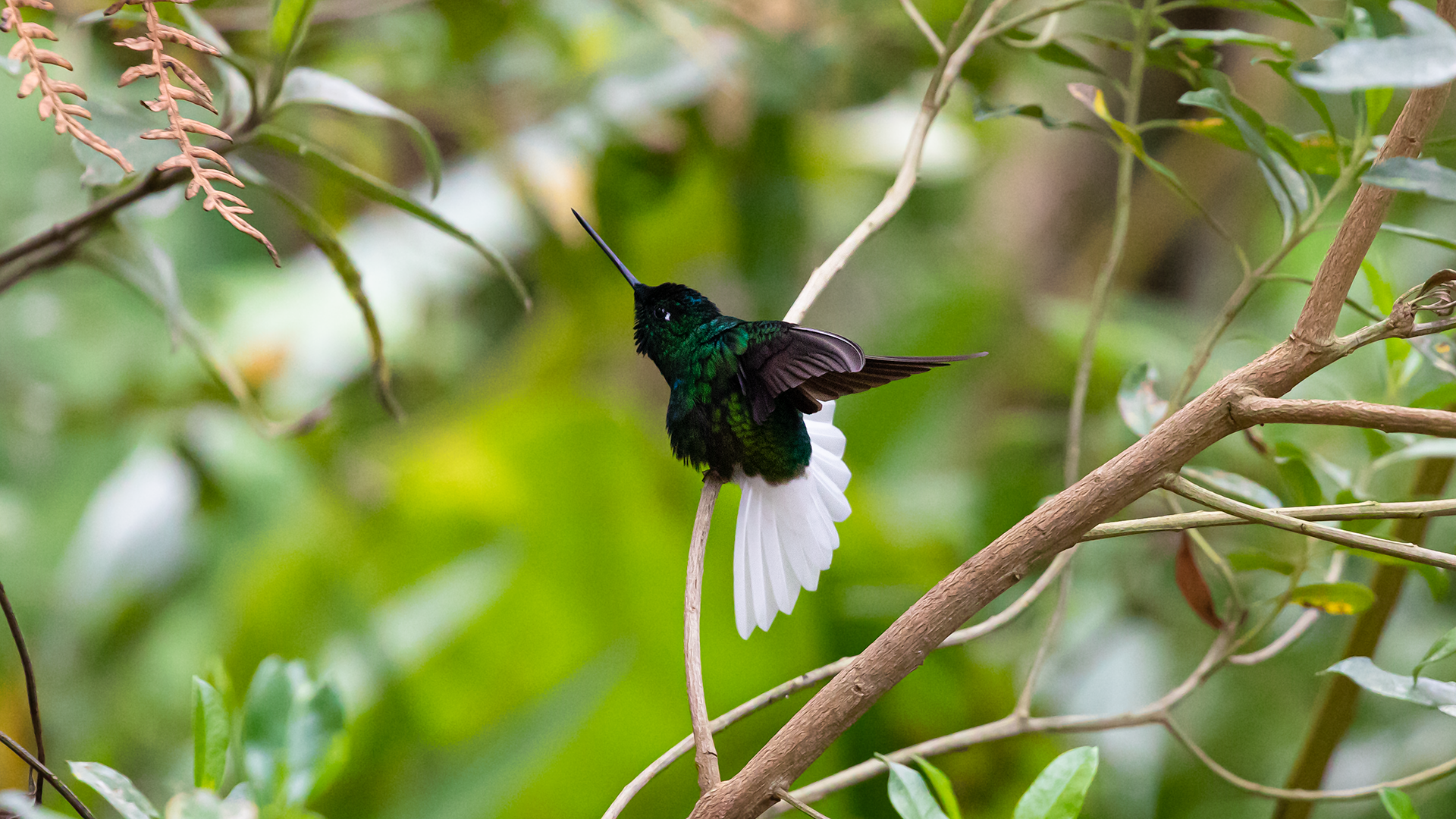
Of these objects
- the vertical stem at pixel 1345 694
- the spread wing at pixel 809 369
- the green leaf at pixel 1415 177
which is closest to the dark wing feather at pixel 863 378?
the spread wing at pixel 809 369

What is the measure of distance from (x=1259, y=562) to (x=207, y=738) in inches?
20.2

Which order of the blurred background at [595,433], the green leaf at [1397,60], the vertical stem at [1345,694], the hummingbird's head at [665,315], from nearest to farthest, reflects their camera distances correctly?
the green leaf at [1397,60], the hummingbird's head at [665,315], the vertical stem at [1345,694], the blurred background at [595,433]

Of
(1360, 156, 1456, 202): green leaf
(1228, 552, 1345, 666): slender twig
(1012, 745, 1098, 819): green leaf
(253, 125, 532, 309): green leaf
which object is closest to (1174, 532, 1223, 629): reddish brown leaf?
(1228, 552, 1345, 666): slender twig

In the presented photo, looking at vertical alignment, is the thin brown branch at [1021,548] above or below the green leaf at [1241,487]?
above

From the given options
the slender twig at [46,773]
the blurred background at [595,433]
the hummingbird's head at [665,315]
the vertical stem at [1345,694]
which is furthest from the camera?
the blurred background at [595,433]

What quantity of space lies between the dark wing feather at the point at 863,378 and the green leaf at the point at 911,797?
0.14 m

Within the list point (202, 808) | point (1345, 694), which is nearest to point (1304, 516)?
point (1345, 694)

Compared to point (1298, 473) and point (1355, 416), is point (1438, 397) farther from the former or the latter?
point (1355, 416)

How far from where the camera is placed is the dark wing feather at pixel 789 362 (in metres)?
0.35

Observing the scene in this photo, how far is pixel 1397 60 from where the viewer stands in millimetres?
246

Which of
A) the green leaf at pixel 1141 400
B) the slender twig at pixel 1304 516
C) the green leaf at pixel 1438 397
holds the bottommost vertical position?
the green leaf at pixel 1141 400

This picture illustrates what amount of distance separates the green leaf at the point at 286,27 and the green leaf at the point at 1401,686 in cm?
54

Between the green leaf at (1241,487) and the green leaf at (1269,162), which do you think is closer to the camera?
the green leaf at (1269,162)

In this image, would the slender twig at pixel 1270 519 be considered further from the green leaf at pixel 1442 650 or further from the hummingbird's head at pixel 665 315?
the hummingbird's head at pixel 665 315
